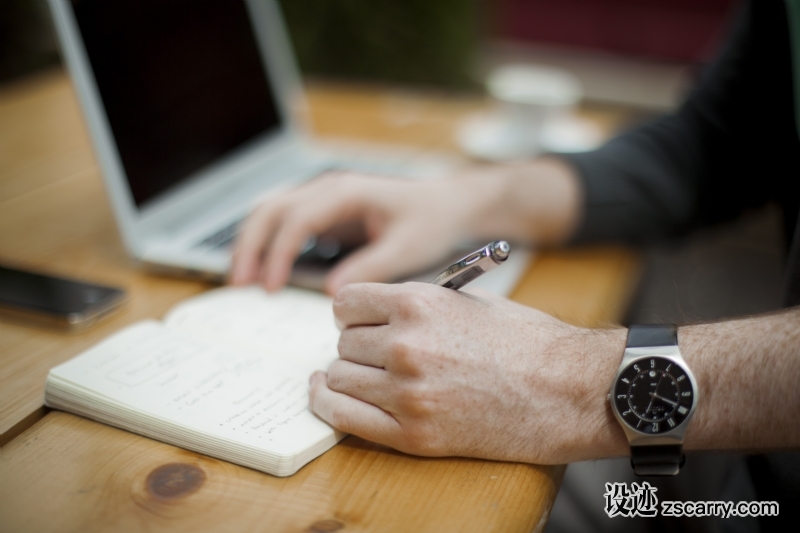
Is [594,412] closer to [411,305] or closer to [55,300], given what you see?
[411,305]

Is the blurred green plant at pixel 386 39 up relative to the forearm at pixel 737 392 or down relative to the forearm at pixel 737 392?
up

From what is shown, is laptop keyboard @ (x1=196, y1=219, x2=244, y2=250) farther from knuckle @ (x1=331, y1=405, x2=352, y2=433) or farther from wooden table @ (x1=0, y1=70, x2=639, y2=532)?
knuckle @ (x1=331, y1=405, x2=352, y2=433)

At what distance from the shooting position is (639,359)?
0.51 meters

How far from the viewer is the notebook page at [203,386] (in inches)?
19.5

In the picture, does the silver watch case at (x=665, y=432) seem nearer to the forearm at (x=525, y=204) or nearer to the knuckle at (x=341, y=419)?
the knuckle at (x=341, y=419)

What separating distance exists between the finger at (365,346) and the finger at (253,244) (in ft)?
0.74

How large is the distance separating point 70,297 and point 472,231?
466 millimetres

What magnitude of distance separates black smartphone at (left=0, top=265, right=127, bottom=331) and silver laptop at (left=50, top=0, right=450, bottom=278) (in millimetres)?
87

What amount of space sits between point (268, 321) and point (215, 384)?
0.43 feet

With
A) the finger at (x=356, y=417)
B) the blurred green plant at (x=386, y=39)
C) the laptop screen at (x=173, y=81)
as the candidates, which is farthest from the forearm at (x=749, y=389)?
the blurred green plant at (x=386, y=39)

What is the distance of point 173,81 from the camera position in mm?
864

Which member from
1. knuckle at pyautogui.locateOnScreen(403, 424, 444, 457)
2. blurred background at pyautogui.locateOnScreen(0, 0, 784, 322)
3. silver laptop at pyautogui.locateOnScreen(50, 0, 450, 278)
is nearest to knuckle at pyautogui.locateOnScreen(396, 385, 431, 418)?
knuckle at pyautogui.locateOnScreen(403, 424, 444, 457)

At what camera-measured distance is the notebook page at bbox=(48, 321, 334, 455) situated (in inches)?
19.5

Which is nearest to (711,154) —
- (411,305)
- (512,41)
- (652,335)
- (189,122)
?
(652,335)
